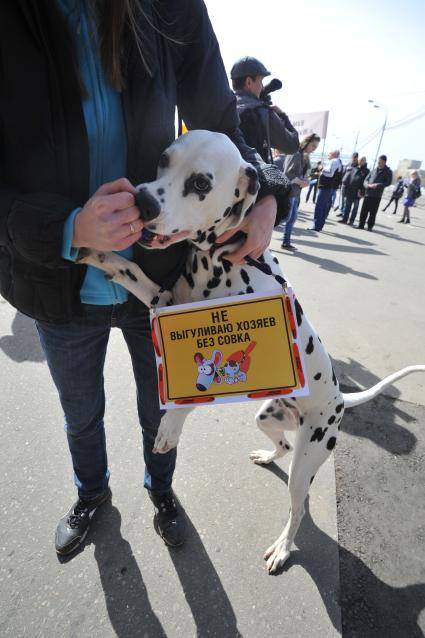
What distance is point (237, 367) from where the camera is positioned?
1.45 meters

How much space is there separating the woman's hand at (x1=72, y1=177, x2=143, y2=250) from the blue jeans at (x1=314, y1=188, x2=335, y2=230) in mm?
9338

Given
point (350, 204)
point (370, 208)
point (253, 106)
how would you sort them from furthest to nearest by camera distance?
point (350, 204) < point (370, 208) < point (253, 106)

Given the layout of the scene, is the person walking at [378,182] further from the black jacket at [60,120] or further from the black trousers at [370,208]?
the black jacket at [60,120]

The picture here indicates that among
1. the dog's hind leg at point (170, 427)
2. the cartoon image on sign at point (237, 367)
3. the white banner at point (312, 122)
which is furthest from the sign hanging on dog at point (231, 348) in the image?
the white banner at point (312, 122)

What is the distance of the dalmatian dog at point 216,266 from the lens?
4.36 ft

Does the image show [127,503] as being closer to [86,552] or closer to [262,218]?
[86,552]

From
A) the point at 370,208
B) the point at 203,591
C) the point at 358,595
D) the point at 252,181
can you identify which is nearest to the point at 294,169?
the point at 370,208

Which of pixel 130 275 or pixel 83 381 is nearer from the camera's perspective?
pixel 130 275

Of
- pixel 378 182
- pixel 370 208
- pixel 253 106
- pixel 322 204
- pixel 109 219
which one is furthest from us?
pixel 370 208

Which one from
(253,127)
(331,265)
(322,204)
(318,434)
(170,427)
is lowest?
(331,265)

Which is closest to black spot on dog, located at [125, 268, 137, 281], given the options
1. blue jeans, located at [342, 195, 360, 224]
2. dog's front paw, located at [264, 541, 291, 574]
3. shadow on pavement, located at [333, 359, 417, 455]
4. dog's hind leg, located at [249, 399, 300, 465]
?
dog's hind leg, located at [249, 399, 300, 465]

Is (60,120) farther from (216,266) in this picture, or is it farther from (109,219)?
(216,266)

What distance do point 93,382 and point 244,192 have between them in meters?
1.09

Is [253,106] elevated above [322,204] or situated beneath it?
elevated above
